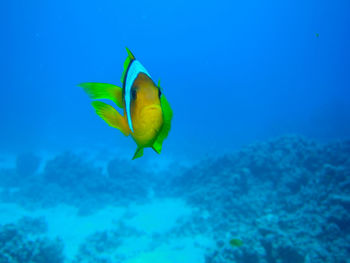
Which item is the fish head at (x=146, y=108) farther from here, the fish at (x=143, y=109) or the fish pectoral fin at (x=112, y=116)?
the fish pectoral fin at (x=112, y=116)

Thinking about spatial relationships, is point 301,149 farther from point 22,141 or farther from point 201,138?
point 22,141

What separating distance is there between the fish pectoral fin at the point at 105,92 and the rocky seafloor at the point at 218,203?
5.77m

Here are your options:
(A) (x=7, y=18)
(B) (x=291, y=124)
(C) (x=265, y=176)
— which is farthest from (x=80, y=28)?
(C) (x=265, y=176)

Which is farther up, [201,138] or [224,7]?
[224,7]

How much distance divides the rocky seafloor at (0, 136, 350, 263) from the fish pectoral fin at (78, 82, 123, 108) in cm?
577

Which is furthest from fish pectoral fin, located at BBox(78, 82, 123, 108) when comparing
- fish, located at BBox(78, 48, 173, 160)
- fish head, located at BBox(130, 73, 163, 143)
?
fish head, located at BBox(130, 73, 163, 143)

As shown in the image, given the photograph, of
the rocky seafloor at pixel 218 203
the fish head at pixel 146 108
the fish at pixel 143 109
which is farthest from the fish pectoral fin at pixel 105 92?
the rocky seafloor at pixel 218 203

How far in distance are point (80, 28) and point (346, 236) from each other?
170m

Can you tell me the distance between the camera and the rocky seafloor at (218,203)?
5.48m

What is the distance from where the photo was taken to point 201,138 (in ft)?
101

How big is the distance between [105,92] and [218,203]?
962 cm

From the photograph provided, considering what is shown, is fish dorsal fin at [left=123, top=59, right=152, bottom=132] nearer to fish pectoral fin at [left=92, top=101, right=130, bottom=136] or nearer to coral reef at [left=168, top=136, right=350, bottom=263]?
fish pectoral fin at [left=92, top=101, right=130, bottom=136]

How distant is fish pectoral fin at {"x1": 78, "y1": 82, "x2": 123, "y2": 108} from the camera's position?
0.92 m

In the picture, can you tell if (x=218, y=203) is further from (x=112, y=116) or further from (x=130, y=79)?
(x=130, y=79)
